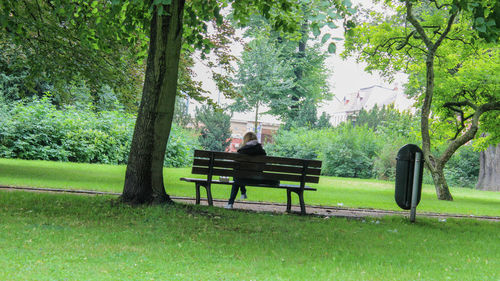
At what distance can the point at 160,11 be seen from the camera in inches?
274

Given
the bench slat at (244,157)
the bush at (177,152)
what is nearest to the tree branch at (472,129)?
the bench slat at (244,157)

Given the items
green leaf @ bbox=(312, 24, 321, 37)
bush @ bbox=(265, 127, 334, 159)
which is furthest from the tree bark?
bush @ bbox=(265, 127, 334, 159)

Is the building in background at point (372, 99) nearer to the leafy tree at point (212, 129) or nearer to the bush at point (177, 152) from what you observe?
the leafy tree at point (212, 129)

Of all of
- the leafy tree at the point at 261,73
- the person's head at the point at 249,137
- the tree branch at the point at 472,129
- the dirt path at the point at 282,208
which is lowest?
the dirt path at the point at 282,208

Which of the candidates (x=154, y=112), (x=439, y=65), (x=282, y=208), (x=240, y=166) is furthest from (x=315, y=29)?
(x=439, y=65)

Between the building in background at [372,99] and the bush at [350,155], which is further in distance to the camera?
the building in background at [372,99]

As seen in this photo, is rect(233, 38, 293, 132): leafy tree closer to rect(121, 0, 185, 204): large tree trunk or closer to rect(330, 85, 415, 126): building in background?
rect(121, 0, 185, 204): large tree trunk

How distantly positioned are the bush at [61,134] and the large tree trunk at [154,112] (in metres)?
13.0

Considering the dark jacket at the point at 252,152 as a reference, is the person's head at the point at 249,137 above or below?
above

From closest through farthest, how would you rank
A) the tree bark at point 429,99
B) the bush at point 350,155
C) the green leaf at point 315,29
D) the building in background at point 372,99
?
the green leaf at point 315,29
the tree bark at point 429,99
the bush at point 350,155
the building in background at point 372,99

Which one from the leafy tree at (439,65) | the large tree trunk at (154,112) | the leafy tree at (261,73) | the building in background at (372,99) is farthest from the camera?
the building in background at (372,99)

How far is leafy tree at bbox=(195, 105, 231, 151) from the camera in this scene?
3524cm

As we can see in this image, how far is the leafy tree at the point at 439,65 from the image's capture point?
1703 cm

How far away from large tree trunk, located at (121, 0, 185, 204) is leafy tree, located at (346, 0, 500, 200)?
34.2 feet
